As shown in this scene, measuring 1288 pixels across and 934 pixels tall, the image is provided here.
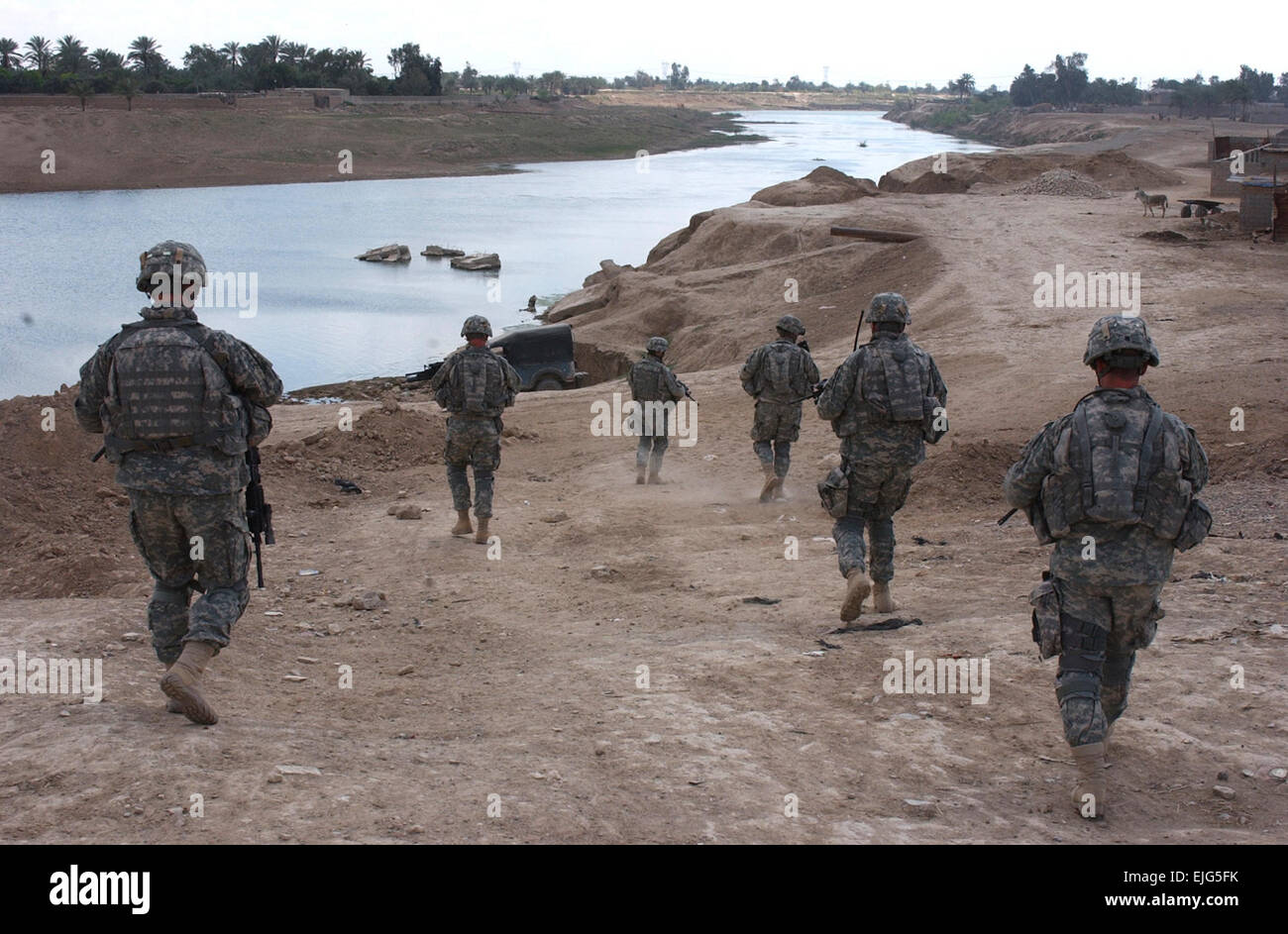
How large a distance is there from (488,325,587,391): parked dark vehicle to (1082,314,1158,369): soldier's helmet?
16006 mm

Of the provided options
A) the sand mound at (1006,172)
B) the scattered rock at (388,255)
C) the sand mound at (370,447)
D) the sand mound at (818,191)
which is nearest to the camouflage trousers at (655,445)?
the sand mound at (370,447)

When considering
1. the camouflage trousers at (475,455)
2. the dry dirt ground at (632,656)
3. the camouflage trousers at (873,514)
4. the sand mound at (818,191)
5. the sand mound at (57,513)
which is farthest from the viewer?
the sand mound at (818,191)

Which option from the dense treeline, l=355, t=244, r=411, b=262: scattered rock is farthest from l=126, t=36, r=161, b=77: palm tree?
l=355, t=244, r=411, b=262: scattered rock

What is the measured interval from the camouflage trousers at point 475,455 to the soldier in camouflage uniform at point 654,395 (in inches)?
99.1

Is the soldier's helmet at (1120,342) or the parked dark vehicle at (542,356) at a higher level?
the soldier's helmet at (1120,342)

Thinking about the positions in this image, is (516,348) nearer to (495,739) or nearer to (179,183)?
(495,739)

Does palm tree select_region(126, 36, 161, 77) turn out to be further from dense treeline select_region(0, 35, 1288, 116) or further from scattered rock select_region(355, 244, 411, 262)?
scattered rock select_region(355, 244, 411, 262)

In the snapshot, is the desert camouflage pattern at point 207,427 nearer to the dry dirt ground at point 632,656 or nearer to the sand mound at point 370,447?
the dry dirt ground at point 632,656

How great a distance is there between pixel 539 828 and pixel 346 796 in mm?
785

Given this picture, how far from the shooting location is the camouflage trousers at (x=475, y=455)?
9633mm

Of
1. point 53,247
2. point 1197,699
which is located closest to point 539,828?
point 1197,699

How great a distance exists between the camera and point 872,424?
713 centimetres

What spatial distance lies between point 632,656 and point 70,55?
104679 millimetres

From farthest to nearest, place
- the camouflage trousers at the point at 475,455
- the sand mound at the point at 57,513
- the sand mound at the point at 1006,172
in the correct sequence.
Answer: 1. the sand mound at the point at 1006,172
2. the camouflage trousers at the point at 475,455
3. the sand mound at the point at 57,513
